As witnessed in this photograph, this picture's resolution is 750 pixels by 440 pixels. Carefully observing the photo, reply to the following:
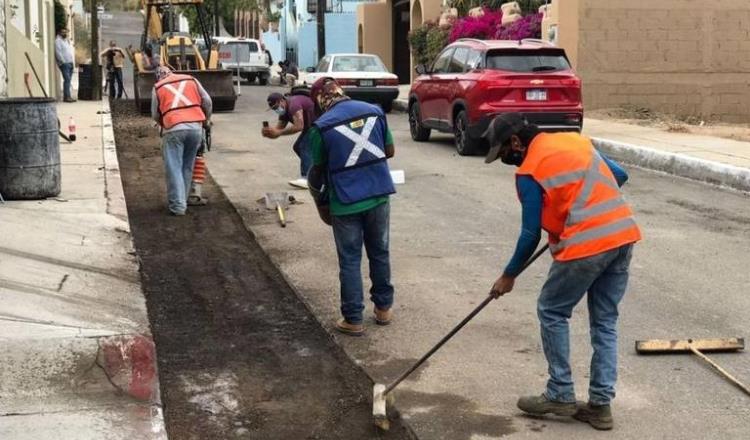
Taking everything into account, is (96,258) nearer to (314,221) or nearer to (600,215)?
(314,221)

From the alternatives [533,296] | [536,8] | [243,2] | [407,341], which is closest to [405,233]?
[533,296]

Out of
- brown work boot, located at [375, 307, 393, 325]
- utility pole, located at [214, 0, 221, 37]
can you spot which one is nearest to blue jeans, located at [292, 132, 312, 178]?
brown work boot, located at [375, 307, 393, 325]

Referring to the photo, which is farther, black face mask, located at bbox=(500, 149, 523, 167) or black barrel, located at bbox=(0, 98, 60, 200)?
black barrel, located at bbox=(0, 98, 60, 200)

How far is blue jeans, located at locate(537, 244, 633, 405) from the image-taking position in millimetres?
5070

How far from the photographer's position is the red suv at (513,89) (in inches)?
630

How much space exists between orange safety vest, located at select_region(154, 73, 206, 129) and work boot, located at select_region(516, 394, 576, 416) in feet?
21.9

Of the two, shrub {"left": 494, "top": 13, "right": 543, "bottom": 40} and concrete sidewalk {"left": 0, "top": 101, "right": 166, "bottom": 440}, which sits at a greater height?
shrub {"left": 494, "top": 13, "right": 543, "bottom": 40}

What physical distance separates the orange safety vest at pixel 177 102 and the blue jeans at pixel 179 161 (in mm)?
138

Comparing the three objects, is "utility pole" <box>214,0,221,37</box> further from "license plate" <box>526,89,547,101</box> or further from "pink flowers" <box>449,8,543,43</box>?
"license plate" <box>526,89,547,101</box>

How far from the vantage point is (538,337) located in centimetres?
685

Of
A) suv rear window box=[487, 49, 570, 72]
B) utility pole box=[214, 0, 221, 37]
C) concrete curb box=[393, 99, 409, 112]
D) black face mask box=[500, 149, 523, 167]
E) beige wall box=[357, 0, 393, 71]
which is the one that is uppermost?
utility pole box=[214, 0, 221, 37]

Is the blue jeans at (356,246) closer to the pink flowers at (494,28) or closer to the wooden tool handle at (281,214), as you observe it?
the wooden tool handle at (281,214)

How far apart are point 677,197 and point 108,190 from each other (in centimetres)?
684

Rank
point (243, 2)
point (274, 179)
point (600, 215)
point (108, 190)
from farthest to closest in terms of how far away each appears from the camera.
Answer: point (243, 2), point (274, 179), point (108, 190), point (600, 215)
